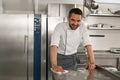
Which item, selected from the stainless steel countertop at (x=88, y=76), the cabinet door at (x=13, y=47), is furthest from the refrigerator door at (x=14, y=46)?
the stainless steel countertop at (x=88, y=76)

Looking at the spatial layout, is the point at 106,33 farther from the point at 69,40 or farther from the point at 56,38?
the point at 56,38

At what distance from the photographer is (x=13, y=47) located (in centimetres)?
338

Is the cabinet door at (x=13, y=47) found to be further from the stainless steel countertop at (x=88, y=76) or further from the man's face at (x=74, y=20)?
the stainless steel countertop at (x=88, y=76)

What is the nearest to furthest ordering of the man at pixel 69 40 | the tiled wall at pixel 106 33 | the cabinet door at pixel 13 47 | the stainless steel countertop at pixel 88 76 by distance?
the stainless steel countertop at pixel 88 76, the man at pixel 69 40, the cabinet door at pixel 13 47, the tiled wall at pixel 106 33

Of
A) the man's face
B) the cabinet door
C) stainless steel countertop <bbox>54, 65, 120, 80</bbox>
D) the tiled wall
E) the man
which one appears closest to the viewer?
stainless steel countertop <bbox>54, 65, 120, 80</bbox>

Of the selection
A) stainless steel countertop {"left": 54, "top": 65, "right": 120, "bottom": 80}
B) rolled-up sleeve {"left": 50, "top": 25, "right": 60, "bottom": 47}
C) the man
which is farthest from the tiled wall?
stainless steel countertop {"left": 54, "top": 65, "right": 120, "bottom": 80}

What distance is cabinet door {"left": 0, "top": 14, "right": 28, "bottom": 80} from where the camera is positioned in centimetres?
334

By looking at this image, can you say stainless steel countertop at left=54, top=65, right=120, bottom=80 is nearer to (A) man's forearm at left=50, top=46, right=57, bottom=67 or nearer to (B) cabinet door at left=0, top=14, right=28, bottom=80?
(A) man's forearm at left=50, top=46, right=57, bottom=67

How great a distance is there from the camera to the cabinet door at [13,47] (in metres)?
3.34

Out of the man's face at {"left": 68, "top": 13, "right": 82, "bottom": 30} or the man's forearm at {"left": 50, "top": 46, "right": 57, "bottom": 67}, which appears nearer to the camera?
the man's forearm at {"left": 50, "top": 46, "right": 57, "bottom": 67}

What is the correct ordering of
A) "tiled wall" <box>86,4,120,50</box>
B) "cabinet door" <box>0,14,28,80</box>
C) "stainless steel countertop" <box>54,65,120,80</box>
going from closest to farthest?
"stainless steel countertop" <box>54,65,120,80</box> < "cabinet door" <box>0,14,28,80</box> < "tiled wall" <box>86,4,120,50</box>

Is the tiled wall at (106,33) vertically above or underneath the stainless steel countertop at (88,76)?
above

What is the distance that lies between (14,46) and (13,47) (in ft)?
0.08

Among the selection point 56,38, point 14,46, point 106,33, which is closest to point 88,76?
point 56,38
